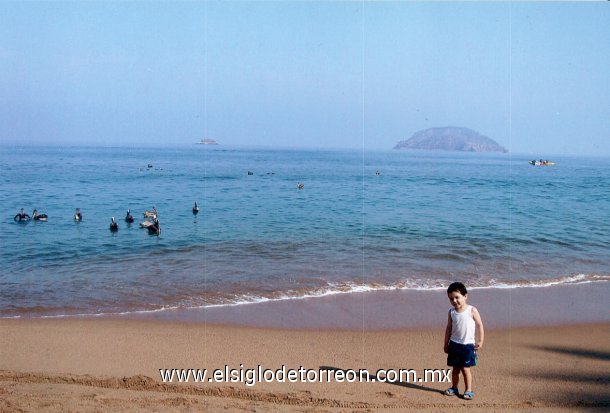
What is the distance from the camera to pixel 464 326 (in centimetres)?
580

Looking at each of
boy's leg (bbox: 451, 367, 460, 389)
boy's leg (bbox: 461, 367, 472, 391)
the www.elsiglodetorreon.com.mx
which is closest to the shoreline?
the www.elsiglodetorreon.com.mx

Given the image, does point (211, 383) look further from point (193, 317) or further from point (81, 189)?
point (81, 189)

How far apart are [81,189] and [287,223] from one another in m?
18.4

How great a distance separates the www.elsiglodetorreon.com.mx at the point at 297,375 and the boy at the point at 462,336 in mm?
515

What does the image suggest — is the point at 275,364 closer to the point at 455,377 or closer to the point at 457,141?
the point at 455,377

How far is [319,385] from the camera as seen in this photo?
6.12m

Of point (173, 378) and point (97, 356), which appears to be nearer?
point (173, 378)

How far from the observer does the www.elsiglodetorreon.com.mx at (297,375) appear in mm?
6266

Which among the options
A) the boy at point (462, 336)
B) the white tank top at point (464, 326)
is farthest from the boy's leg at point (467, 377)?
the white tank top at point (464, 326)

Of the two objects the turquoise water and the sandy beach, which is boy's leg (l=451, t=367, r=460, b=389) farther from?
the turquoise water

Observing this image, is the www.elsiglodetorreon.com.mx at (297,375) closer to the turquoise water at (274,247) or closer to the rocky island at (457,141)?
the turquoise water at (274,247)

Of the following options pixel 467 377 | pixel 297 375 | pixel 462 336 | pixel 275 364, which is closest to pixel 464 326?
pixel 462 336

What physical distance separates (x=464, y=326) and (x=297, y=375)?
82.7 inches

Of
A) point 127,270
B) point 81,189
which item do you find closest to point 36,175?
point 81,189
